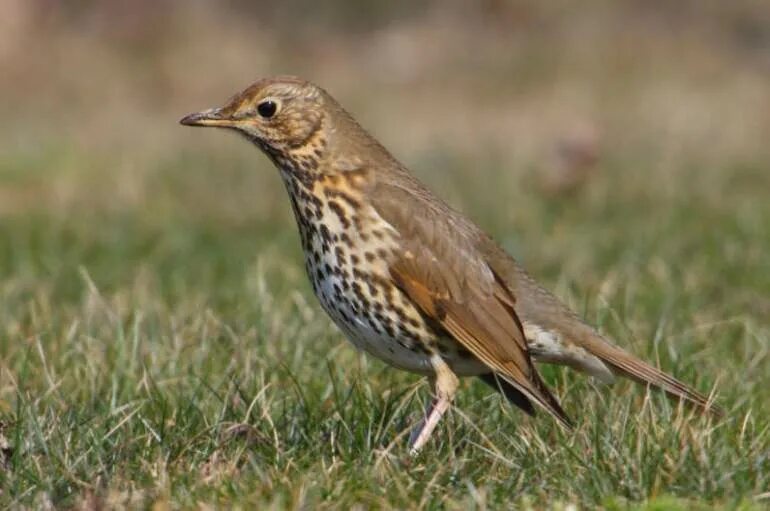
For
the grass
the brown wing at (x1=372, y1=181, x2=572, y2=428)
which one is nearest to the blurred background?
the grass

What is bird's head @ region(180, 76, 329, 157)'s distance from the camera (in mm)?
5391

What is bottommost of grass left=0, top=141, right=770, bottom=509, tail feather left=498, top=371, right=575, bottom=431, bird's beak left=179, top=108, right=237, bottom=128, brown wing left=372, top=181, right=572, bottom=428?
grass left=0, top=141, right=770, bottom=509

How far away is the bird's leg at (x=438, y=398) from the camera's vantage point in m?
5.01

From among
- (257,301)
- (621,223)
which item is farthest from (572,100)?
(257,301)

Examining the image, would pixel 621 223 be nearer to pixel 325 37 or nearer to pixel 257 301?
pixel 257 301

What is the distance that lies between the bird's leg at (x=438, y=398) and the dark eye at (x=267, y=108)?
3.00ft

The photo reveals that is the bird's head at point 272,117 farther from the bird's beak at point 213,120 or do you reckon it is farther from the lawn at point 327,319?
the lawn at point 327,319

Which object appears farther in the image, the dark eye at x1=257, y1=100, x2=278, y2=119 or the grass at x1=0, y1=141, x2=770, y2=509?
the dark eye at x1=257, y1=100, x2=278, y2=119

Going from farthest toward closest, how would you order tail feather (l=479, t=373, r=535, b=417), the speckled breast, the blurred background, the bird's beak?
the blurred background < the bird's beak < tail feather (l=479, t=373, r=535, b=417) < the speckled breast

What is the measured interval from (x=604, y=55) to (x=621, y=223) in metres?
7.46

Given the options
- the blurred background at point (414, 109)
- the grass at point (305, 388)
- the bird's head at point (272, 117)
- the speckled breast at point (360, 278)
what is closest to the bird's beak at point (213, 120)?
the bird's head at point (272, 117)

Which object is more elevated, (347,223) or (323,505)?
(347,223)

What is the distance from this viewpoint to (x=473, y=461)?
4.71 meters

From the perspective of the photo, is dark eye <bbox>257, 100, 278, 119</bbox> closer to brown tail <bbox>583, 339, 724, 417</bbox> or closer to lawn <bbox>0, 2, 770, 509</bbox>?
lawn <bbox>0, 2, 770, 509</bbox>
